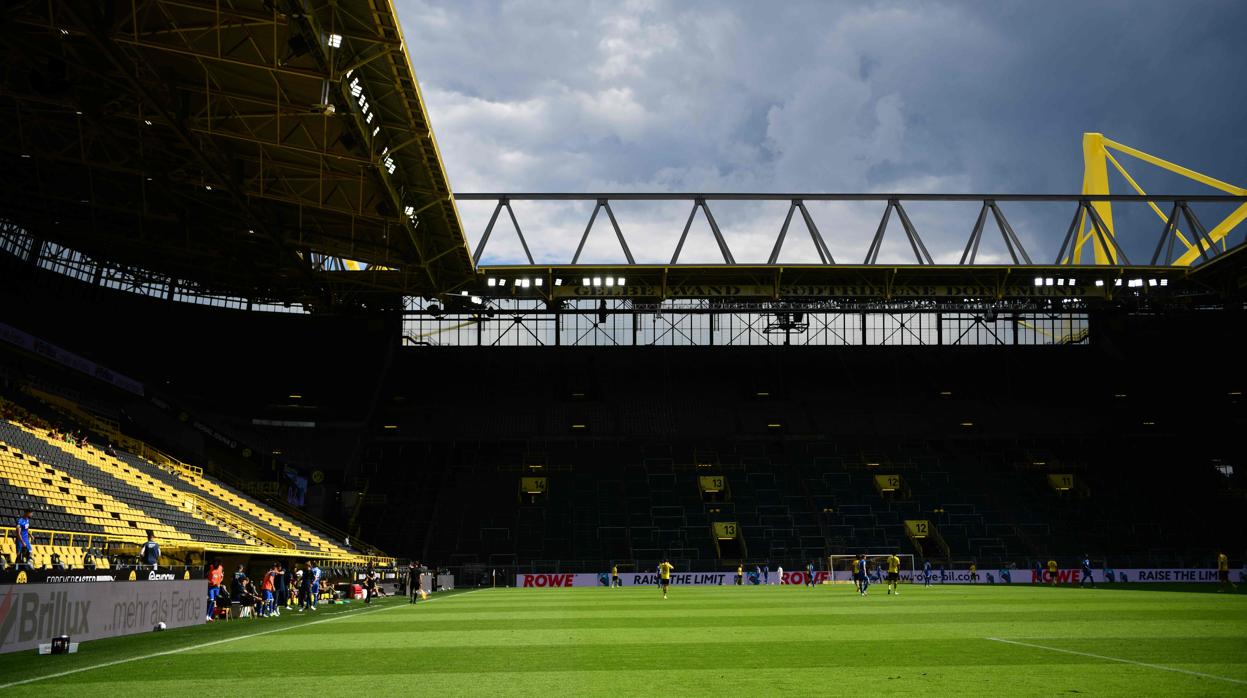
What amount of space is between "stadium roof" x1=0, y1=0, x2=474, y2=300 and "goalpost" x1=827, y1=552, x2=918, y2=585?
2631 cm

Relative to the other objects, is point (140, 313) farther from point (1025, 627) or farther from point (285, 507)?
point (1025, 627)

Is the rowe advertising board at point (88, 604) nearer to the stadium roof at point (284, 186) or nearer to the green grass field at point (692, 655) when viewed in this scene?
the green grass field at point (692, 655)

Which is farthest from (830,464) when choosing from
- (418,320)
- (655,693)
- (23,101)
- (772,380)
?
(655,693)

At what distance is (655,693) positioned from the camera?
461 inches

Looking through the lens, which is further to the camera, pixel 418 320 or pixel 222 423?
pixel 418 320

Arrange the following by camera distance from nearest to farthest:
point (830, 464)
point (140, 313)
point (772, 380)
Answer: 1. point (140, 313)
2. point (830, 464)
3. point (772, 380)

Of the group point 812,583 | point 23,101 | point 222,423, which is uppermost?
point 23,101

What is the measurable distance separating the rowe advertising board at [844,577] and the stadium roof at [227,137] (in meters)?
18.3

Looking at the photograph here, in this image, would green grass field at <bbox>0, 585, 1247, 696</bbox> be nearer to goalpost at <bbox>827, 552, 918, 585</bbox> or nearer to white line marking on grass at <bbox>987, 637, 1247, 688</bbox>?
white line marking on grass at <bbox>987, 637, 1247, 688</bbox>

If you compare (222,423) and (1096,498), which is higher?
(222,423)

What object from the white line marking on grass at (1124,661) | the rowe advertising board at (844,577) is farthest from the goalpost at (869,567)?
the white line marking on grass at (1124,661)

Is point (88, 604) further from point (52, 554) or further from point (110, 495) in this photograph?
point (110, 495)

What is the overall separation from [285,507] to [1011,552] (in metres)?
42.6

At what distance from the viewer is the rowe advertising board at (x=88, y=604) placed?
1778cm
